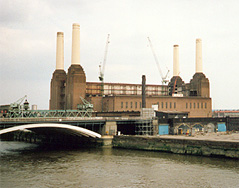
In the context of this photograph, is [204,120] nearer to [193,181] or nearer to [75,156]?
[75,156]

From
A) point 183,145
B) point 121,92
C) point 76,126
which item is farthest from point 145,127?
point 121,92

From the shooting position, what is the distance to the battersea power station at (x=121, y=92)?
9646 centimetres

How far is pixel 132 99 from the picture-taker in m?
96.3

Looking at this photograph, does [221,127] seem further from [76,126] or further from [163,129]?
[76,126]

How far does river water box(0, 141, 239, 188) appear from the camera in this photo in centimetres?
3391

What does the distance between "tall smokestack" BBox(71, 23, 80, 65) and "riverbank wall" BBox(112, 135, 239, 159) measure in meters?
40.7

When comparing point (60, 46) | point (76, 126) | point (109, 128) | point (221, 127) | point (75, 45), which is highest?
point (60, 46)

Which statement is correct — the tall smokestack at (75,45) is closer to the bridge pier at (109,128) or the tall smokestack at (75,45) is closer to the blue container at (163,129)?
the bridge pier at (109,128)

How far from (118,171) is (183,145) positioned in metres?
17.3

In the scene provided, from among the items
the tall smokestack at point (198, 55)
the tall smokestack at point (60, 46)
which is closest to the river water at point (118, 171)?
the tall smokestack at point (60, 46)

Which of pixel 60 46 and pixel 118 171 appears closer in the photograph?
pixel 118 171

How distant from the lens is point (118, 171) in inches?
1569

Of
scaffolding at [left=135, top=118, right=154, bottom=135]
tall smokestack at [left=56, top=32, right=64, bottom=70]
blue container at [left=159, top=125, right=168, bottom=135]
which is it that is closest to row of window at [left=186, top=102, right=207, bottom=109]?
blue container at [left=159, top=125, right=168, bottom=135]

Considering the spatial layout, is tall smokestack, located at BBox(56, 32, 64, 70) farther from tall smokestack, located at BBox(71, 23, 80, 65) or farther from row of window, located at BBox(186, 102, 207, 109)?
row of window, located at BBox(186, 102, 207, 109)
